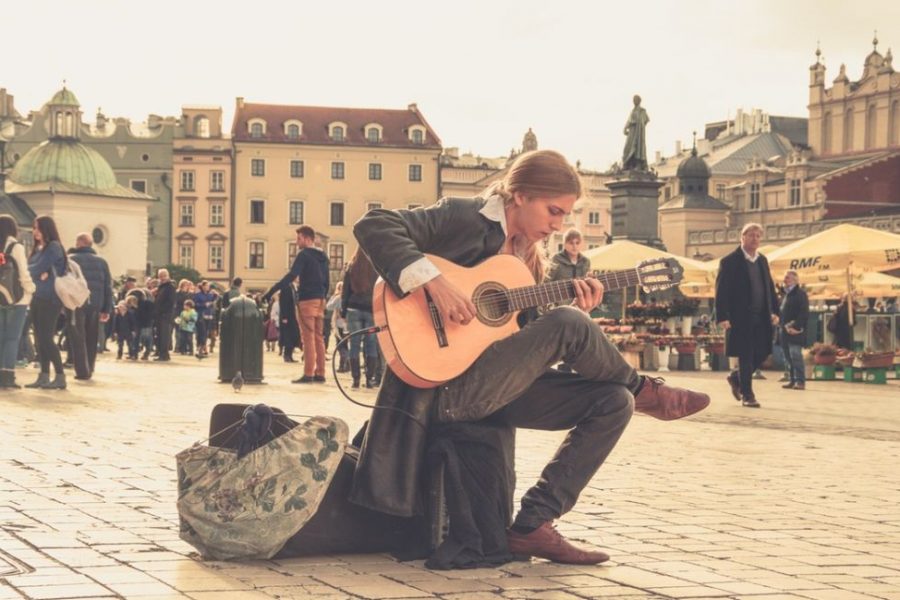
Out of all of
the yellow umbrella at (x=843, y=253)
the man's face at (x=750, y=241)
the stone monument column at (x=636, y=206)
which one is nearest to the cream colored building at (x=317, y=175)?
the stone monument column at (x=636, y=206)

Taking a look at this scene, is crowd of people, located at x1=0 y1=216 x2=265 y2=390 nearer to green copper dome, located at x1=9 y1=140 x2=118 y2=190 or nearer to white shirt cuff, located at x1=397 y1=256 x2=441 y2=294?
white shirt cuff, located at x1=397 y1=256 x2=441 y2=294

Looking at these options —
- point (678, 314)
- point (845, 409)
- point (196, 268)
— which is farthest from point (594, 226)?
point (845, 409)

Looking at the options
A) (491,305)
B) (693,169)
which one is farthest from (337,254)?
(491,305)

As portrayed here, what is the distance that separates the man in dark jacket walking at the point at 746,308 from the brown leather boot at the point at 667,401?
10420 mm

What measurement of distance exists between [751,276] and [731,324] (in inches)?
20.5

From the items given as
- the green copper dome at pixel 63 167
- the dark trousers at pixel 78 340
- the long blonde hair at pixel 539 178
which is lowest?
the dark trousers at pixel 78 340

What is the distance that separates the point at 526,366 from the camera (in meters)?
5.41

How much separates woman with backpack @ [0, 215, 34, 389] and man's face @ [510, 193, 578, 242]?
10605mm

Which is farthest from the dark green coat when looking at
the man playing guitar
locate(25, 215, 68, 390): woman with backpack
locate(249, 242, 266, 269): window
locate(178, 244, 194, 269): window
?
locate(178, 244, 194, 269): window

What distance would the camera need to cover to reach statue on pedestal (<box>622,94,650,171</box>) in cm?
4019

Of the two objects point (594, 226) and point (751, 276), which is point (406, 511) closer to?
point (751, 276)

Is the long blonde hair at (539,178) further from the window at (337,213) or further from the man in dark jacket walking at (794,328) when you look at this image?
the window at (337,213)

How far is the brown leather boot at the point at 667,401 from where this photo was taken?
5.72 m

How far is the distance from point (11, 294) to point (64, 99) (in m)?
84.2
